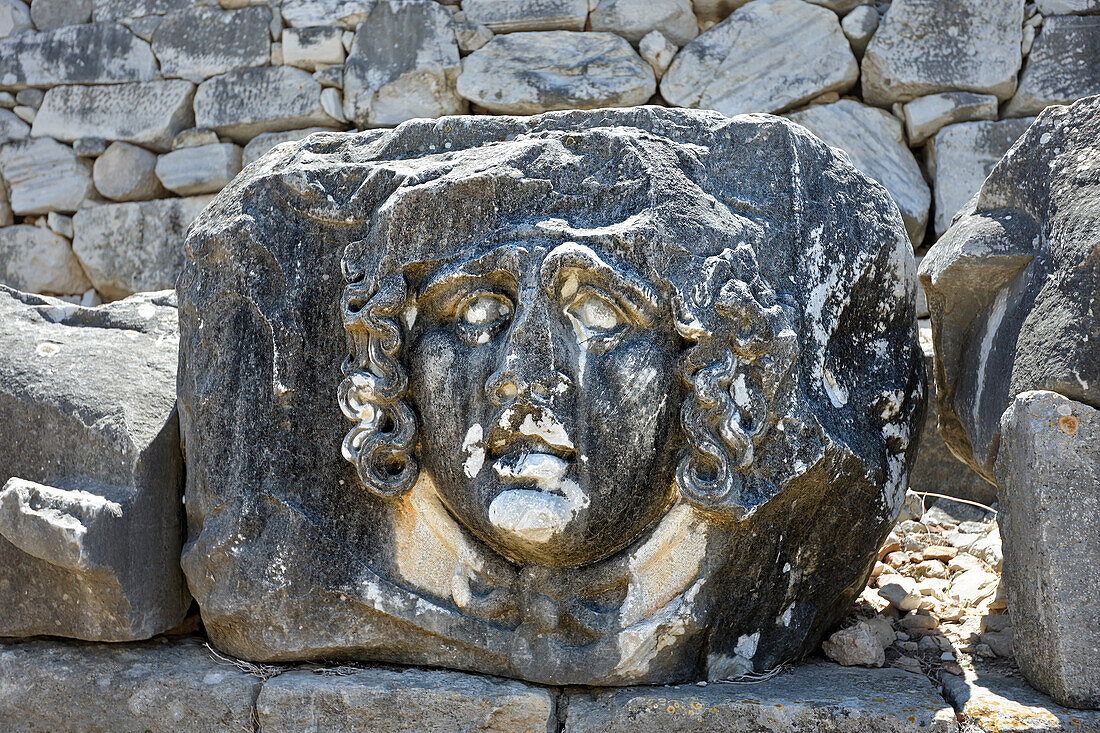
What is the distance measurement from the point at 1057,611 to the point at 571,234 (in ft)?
3.64

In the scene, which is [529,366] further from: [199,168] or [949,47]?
[199,168]

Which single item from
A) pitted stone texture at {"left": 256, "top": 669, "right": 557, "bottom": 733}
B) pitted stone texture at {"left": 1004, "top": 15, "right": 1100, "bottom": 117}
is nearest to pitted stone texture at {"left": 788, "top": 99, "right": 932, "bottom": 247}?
pitted stone texture at {"left": 1004, "top": 15, "right": 1100, "bottom": 117}

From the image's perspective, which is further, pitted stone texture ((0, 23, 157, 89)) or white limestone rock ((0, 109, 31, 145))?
white limestone rock ((0, 109, 31, 145))

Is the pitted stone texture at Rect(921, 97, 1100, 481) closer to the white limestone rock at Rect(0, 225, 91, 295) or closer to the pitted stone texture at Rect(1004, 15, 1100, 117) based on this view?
the pitted stone texture at Rect(1004, 15, 1100, 117)

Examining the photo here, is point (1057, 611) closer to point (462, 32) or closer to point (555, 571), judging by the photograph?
point (555, 571)

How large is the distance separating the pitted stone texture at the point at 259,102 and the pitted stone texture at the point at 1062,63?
353cm

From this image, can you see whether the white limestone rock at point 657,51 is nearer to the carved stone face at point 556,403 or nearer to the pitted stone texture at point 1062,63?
the pitted stone texture at point 1062,63

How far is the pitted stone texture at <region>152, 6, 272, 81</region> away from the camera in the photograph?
567 centimetres

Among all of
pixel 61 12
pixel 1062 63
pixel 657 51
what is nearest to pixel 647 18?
pixel 657 51

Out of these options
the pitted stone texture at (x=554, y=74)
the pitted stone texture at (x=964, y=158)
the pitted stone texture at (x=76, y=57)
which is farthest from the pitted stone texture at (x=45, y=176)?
the pitted stone texture at (x=964, y=158)

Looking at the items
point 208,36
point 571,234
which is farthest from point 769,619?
point 208,36

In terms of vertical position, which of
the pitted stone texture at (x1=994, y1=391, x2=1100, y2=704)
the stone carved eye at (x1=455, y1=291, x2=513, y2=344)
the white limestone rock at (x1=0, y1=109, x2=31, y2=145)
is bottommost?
the pitted stone texture at (x1=994, y1=391, x2=1100, y2=704)

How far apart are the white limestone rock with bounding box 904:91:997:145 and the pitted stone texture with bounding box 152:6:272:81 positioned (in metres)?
3.44

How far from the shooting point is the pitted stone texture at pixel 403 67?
536 centimetres
